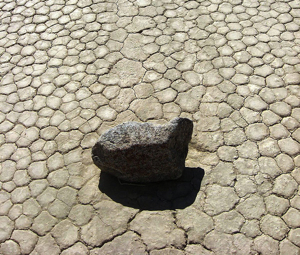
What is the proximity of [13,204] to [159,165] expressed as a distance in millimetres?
1523

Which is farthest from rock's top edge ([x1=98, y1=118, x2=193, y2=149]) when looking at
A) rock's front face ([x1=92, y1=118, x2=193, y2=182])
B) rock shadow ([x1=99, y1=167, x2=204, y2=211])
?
rock shadow ([x1=99, y1=167, x2=204, y2=211])

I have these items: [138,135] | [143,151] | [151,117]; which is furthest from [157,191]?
→ [151,117]

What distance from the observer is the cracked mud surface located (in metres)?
3.54

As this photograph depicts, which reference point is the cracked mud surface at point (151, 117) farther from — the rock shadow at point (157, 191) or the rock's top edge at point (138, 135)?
the rock's top edge at point (138, 135)

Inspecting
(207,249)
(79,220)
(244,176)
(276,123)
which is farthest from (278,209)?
(79,220)

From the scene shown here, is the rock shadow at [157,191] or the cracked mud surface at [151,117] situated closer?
the cracked mud surface at [151,117]

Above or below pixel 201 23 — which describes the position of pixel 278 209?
below

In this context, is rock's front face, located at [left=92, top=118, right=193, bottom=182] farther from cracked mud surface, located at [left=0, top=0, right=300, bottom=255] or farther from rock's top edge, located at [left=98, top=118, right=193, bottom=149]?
cracked mud surface, located at [left=0, top=0, right=300, bottom=255]

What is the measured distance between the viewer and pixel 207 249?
3381 mm

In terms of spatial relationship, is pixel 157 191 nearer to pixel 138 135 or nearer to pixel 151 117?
pixel 138 135

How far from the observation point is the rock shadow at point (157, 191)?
371cm

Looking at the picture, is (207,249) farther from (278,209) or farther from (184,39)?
(184,39)

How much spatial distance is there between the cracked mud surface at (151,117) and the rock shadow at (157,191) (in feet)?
0.04

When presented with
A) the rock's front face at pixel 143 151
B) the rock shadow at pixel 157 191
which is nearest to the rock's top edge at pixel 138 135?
the rock's front face at pixel 143 151
